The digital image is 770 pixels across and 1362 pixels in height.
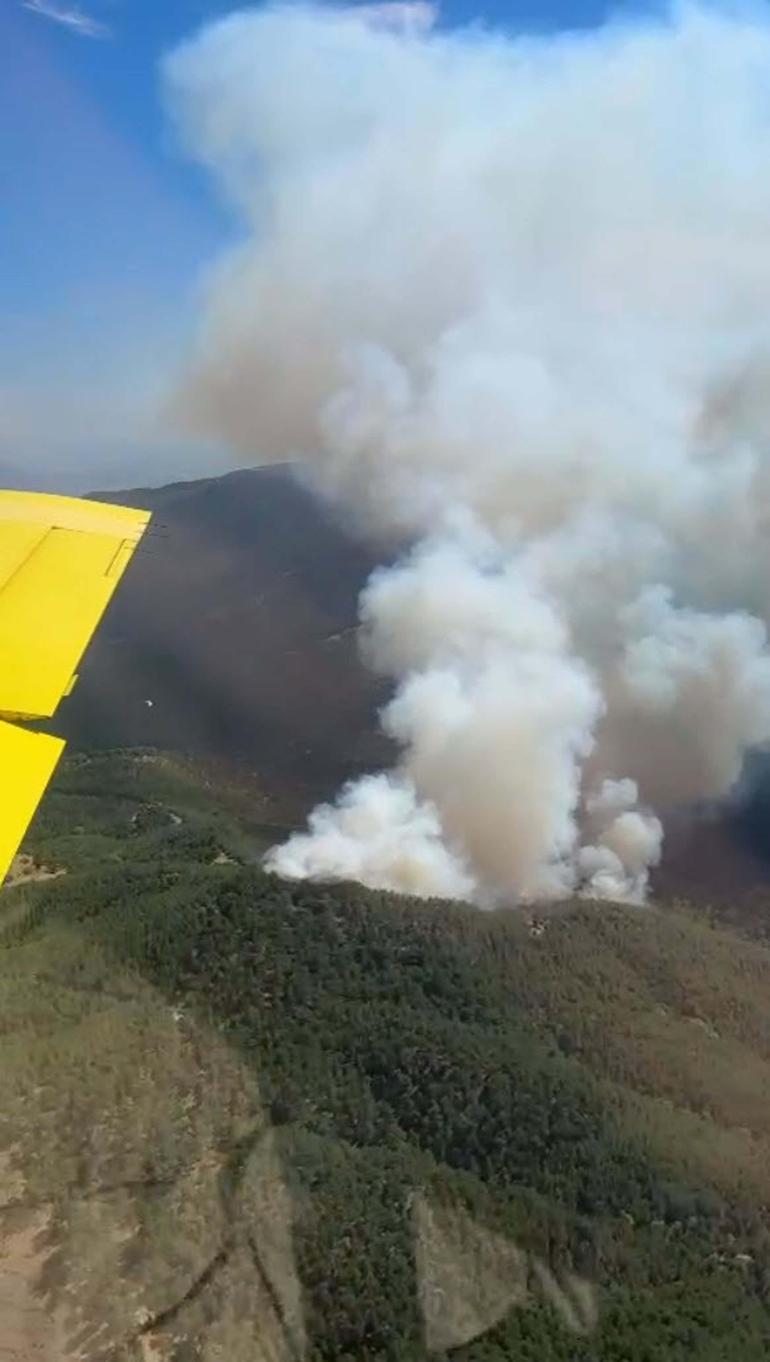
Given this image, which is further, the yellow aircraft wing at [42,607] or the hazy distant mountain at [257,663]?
the hazy distant mountain at [257,663]

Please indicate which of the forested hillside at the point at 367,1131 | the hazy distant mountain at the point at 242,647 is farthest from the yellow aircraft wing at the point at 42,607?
the hazy distant mountain at the point at 242,647

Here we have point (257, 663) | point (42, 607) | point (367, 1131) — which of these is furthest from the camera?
point (257, 663)

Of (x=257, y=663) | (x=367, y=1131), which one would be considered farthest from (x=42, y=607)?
(x=257, y=663)

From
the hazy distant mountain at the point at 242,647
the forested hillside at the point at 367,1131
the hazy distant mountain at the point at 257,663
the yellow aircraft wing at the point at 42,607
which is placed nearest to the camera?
the yellow aircraft wing at the point at 42,607

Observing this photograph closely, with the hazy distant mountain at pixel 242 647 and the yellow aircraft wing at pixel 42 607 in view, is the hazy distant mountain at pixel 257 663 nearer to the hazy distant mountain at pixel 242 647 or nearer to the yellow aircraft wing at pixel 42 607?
the hazy distant mountain at pixel 242 647

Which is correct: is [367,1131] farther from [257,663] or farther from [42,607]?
[257,663]

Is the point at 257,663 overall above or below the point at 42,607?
above
